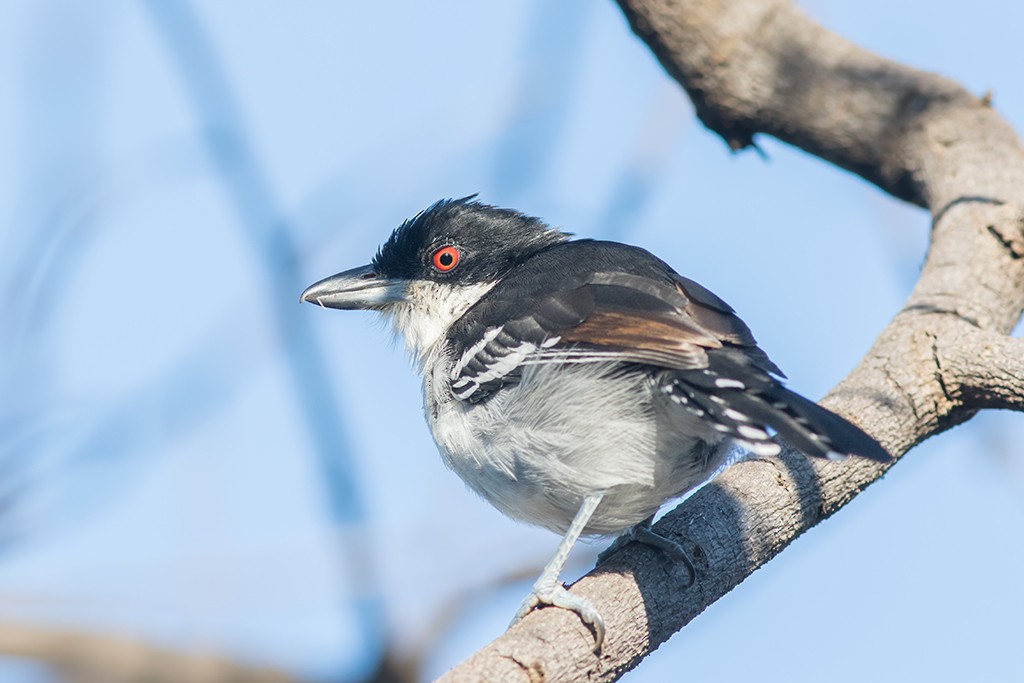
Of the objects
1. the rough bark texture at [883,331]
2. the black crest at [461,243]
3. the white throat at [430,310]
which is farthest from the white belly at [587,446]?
the black crest at [461,243]

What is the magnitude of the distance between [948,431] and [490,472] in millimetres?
1751

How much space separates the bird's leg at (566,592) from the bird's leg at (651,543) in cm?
16

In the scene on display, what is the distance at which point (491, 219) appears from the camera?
4.95 m

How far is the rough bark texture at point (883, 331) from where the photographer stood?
138 inches

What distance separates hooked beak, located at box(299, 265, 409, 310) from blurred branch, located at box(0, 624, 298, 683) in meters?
1.65

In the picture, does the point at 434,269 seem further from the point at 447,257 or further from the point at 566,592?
the point at 566,592

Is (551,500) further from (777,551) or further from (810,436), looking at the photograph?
(810,436)

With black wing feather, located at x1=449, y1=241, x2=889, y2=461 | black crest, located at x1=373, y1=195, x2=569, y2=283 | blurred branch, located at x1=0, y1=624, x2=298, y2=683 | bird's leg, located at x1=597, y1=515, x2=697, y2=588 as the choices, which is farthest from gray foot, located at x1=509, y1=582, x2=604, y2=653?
blurred branch, located at x1=0, y1=624, x2=298, y2=683

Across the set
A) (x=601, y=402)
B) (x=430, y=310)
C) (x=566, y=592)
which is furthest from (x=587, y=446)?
(x=430, y=310)

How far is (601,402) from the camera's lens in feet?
12.3

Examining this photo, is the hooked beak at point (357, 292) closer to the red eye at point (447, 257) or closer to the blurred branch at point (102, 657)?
the red eye at point (447, 257)

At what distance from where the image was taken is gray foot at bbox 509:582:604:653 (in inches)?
130

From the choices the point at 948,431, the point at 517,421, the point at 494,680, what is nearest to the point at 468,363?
the point at 517,421

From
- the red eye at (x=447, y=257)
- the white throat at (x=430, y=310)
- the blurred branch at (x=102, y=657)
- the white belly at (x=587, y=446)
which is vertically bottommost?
the blurred branch at (x=102, y=657)
